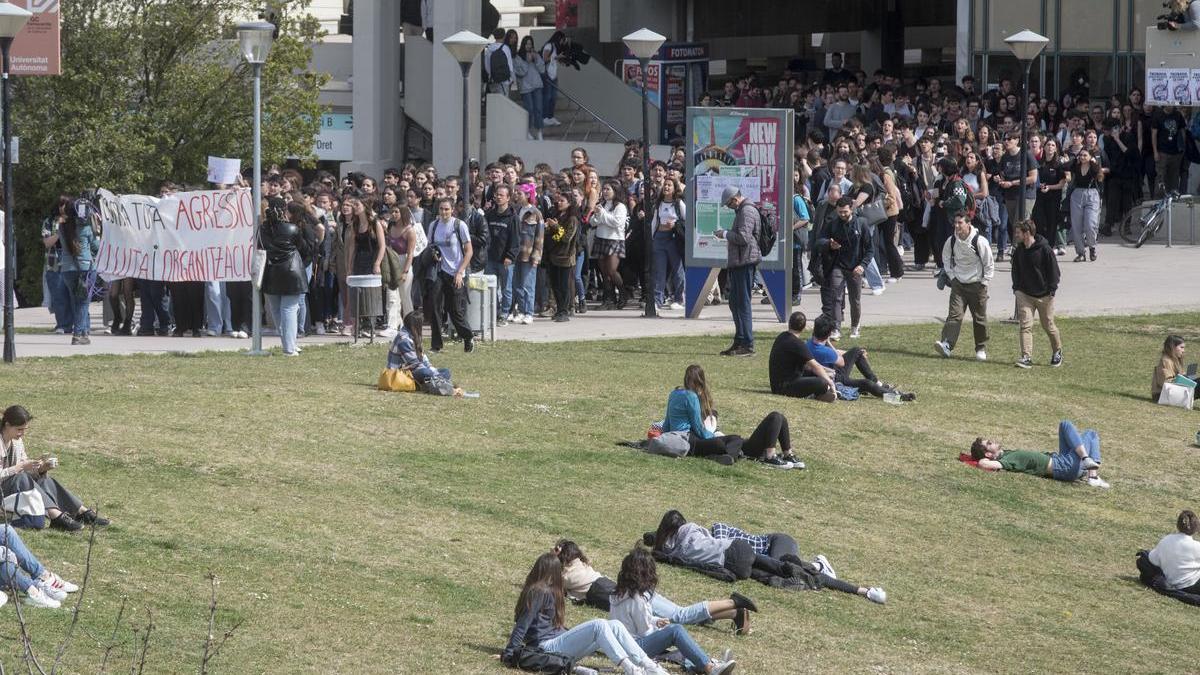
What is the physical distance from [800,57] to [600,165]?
1531 centimetres

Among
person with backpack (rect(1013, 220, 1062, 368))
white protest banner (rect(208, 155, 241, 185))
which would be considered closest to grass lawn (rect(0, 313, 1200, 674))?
person with backpack (rect(1013, 220, 1062, 368))

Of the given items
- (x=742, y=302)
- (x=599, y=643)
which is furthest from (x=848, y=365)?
(x=599, y=643)

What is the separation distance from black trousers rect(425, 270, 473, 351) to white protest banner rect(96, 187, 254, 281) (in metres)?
2.42

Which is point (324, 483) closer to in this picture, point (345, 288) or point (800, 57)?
point (345, 288)

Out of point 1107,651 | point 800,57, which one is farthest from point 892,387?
point 800,57

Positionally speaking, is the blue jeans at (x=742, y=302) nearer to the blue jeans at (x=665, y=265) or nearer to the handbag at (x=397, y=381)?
the blue jeans at (x=665, y=265)

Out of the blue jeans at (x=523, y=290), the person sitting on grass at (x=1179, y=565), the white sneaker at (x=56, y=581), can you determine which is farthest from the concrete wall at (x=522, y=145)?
the white sneaker at (x=56, y=581)

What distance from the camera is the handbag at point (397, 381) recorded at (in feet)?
62.2

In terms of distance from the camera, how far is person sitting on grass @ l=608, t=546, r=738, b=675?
11773 mm

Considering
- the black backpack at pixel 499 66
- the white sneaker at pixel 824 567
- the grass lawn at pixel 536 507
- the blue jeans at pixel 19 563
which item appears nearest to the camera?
the blue jeans at pixel 19 563

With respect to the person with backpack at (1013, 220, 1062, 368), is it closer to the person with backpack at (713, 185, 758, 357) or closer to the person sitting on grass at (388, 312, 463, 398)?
the person with backpack at (713, 185, 758, 357)

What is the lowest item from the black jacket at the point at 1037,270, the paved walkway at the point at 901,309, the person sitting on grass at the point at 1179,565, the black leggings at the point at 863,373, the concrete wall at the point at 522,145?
the person sitting on grass at the point at 1179,565

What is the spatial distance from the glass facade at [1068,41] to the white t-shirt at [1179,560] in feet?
81.0

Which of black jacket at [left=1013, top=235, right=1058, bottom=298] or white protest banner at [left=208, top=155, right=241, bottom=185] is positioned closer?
black jacket at [left=1013, top=235, right=1058, bottom=298]
